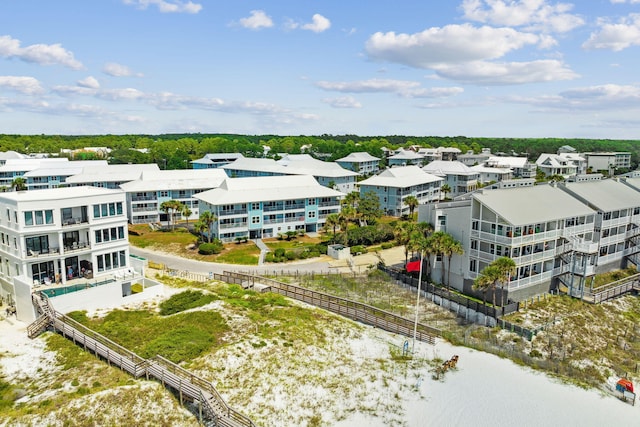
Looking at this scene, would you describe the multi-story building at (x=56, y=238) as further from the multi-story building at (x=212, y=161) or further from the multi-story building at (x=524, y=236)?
the multi-story building at (x=212, y=161)

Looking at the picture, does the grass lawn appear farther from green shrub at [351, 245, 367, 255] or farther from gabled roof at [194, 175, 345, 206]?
green shrub at [351, 245, 367, 255]

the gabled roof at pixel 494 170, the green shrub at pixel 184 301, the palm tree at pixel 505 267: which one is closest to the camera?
the palm tree at pixel 505 267

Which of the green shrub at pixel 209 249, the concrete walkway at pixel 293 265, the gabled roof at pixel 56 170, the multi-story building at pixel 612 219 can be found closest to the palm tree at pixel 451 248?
the concrete walkway at pixel 293 265

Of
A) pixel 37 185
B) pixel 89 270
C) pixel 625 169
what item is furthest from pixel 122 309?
pixel 625 169

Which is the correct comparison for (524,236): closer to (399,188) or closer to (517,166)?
(399,188)

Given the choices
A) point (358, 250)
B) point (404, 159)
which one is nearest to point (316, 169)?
point (404, 159)
